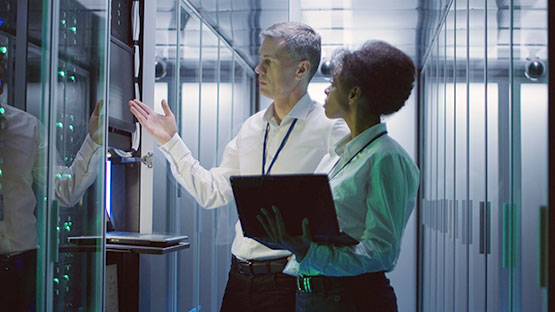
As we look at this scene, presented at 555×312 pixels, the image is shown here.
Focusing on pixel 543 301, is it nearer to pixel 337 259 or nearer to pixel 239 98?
pixel 337 259

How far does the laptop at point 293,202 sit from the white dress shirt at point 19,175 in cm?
81

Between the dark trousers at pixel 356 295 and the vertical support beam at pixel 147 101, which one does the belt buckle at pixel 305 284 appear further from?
the vertical support beam at pixel 147 101

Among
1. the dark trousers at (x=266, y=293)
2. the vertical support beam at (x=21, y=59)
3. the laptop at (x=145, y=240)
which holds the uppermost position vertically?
the vertical support beam at (x=21, y=59)

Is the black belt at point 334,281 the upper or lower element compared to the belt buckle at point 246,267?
upper

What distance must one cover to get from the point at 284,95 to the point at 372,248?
0.87 meters

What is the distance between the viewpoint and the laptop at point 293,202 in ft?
4.89

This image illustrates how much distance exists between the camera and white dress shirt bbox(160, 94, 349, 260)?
7.25 ft

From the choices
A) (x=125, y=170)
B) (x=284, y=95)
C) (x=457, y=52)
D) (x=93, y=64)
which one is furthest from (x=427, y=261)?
(x=93, y=64)

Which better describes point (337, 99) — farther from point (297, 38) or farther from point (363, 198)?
point (297, 38)

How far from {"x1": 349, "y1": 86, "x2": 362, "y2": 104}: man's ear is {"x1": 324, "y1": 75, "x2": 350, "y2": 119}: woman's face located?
1cm

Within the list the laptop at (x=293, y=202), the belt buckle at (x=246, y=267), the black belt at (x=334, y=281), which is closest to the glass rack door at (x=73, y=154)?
the belt buckle at (x=246, y=267)

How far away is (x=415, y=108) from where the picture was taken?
5945mm

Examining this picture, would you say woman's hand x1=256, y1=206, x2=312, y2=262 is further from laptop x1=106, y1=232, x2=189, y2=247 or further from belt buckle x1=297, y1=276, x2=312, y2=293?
laptop x1=106, y1=232, x2=189, y2=247

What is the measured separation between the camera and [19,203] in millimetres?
2006
